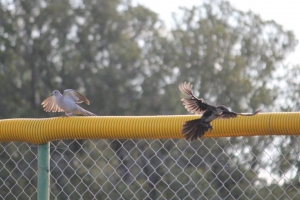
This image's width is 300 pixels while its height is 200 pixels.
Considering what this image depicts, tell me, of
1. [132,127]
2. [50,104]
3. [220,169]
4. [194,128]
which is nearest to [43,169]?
[132,127]

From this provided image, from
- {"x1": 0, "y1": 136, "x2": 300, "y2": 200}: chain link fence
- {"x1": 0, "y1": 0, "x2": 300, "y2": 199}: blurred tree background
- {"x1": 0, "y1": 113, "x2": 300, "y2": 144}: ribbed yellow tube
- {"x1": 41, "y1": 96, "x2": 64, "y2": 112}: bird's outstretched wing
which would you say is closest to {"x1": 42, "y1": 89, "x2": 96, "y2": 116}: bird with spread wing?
{"x1": 41, "y1": 96, "x2": 64, "y2": 112}: bird's outstretched wing

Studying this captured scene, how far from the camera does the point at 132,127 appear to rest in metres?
2.44

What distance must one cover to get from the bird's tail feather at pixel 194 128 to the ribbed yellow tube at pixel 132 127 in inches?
1.1

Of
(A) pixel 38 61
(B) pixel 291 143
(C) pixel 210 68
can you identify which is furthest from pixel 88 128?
(A) pixel 38 61

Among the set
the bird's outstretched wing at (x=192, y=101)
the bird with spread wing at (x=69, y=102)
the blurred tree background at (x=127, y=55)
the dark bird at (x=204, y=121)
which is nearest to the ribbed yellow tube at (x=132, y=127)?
the dark bird at (x=204, y=121)

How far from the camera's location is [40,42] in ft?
76.3

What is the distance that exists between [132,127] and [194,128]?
0.74 feet

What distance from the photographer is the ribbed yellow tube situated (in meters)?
2.30

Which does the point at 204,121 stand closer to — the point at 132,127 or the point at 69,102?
the point at 132,127

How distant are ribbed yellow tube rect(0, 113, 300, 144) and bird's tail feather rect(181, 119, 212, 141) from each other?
0.03 metres

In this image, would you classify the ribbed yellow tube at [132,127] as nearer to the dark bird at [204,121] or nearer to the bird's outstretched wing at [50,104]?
the dark bird at [204,121]

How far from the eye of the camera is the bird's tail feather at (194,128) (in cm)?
232

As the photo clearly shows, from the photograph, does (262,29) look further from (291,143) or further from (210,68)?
(291,143)

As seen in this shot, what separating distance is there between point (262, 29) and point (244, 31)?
22.5 inches
